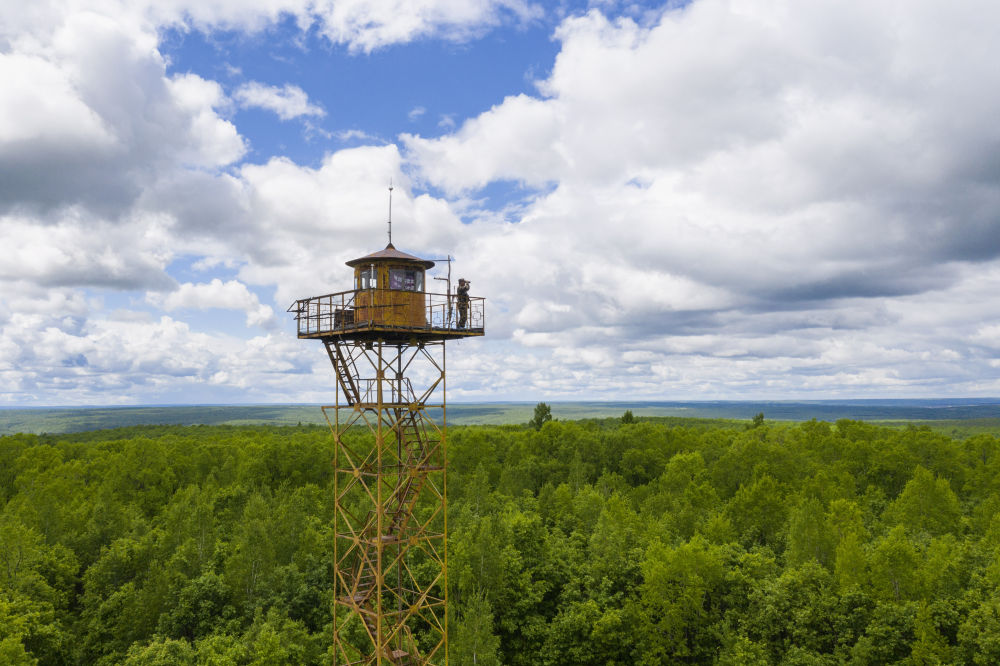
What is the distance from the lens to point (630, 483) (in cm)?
8162

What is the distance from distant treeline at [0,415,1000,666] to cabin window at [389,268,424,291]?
19271 millimetres

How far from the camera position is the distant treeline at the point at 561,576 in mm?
34875

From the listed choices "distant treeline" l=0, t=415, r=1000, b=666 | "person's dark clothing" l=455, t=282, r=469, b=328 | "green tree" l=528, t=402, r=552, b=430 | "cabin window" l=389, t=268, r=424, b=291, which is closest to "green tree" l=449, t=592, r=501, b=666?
"distant treeline" l=0, t=415, r=1000, b=666

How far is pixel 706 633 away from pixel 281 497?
43057 millimetres

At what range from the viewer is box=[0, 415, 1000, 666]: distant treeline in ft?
114

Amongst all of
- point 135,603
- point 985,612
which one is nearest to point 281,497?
point 135,603

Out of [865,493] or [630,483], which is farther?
[630,483]

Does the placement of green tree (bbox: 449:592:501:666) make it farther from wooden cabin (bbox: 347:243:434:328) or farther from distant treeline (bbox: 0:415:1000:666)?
wooden cabin (bbox: 347:243:434:328)

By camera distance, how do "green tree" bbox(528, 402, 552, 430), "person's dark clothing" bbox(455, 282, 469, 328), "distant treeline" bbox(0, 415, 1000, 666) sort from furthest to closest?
"green tree" bbox(528, 402, 552, 430) < "distant treeline" bbox(0, 415, 1000, 666) < "person's dark clothing" bbox(455, 282, 469, 328)

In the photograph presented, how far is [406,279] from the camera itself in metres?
26.1

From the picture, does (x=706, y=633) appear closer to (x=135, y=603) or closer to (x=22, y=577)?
(x=135, y=603)

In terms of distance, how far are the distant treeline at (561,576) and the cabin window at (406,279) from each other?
19.3 meters

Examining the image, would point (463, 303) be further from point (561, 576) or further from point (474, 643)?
point (561, 576)

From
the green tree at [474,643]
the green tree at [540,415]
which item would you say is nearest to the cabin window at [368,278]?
the green tree at [474,643]
